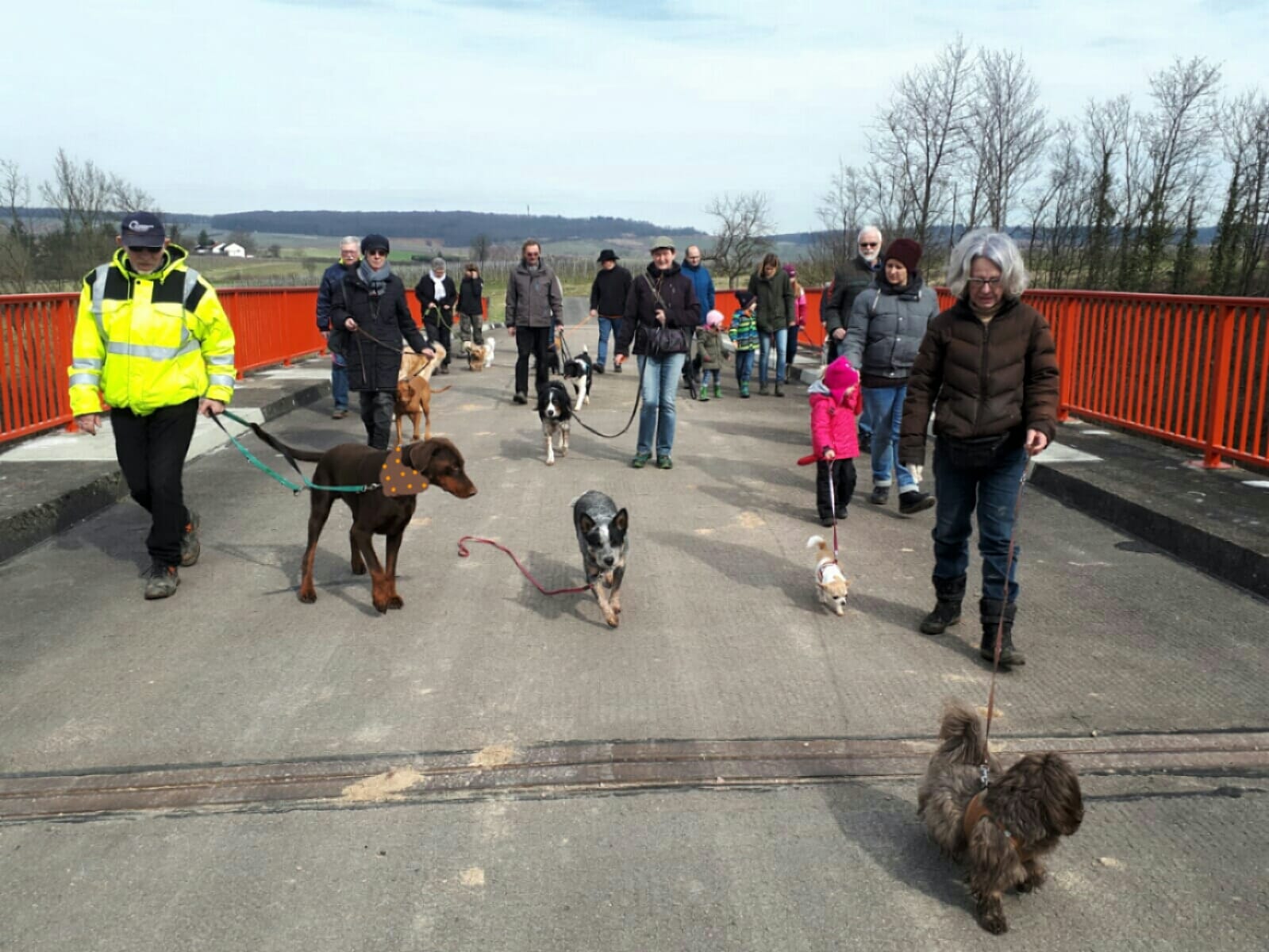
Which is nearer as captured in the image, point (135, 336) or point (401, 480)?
point (401, 480)

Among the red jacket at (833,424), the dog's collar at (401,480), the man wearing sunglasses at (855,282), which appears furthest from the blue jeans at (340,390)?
the dog's collar at (401,480)

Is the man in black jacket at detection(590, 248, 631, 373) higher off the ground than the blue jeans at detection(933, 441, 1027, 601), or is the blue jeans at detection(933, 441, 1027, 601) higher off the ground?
the man in black jacket at detection(590, 248, 631, 373)

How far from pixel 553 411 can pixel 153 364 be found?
15.1 ft

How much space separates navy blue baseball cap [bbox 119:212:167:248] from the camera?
5.69 metres

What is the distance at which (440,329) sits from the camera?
61.7 ft

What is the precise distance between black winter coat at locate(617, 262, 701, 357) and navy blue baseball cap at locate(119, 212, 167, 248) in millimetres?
4530

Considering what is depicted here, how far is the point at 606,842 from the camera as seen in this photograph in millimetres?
3432

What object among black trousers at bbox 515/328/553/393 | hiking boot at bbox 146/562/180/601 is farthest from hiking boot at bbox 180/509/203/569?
black trousers at bbox 515/328/553/393

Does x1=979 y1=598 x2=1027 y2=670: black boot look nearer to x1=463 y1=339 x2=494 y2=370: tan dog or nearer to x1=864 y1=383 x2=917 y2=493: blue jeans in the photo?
x1=864 y1=383 x2=917 y2=493: blue jeans

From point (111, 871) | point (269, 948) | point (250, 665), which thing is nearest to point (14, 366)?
point (250, 665)

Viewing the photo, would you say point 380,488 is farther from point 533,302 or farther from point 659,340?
point 533,302

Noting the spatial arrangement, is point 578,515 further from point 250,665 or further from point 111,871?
point 111,871

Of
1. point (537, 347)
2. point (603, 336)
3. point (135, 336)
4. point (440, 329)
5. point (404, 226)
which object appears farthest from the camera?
point (404, 226)

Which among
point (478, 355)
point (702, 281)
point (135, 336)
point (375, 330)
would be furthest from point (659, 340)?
point (478, 355)
